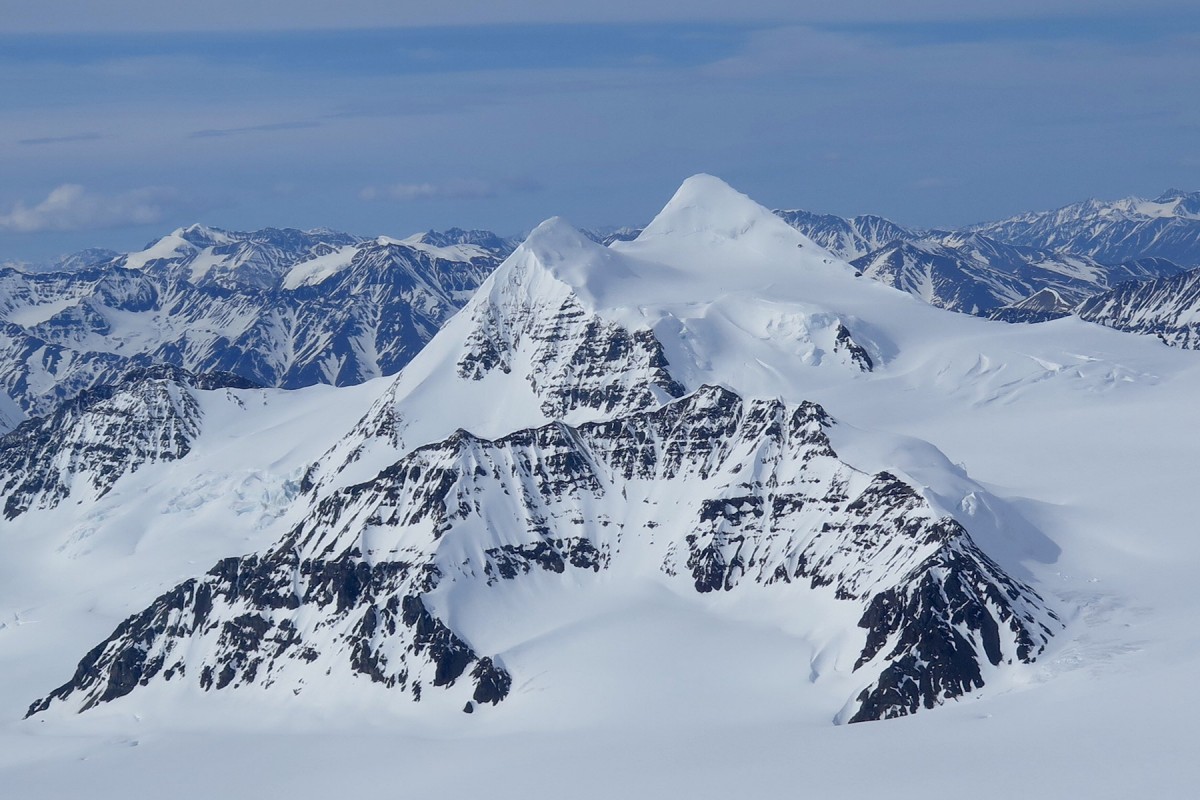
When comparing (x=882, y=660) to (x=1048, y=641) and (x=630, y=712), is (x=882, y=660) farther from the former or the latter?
(x=630, y=712)

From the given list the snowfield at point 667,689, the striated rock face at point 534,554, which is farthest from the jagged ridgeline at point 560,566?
the snowfield at point 667,689

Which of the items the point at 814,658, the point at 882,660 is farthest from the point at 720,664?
the point at 882,660

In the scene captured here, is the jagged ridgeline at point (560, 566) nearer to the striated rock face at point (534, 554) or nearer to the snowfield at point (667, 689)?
the striated rock face at point (534, 554)

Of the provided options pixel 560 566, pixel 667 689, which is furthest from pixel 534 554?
pixel 667 689

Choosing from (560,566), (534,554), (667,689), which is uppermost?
(534,554)

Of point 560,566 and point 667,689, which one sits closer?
point 667,689

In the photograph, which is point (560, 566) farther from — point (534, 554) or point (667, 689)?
point (667, 689)

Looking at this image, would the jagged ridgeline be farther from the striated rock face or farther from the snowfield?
the snowfield

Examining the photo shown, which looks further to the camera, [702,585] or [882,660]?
[702,585]
